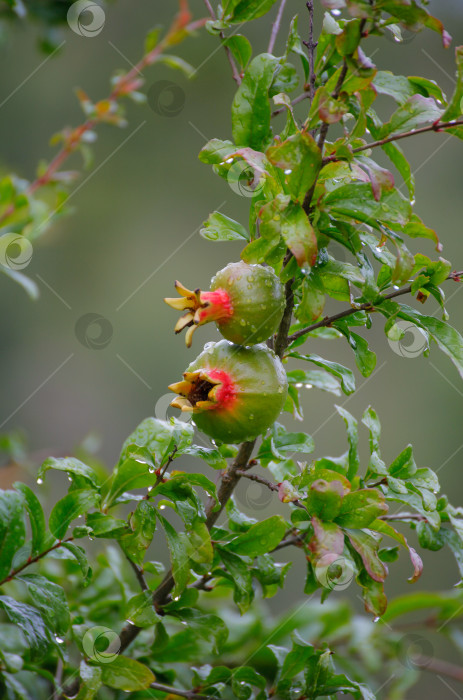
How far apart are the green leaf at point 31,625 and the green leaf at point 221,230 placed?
0.47 m

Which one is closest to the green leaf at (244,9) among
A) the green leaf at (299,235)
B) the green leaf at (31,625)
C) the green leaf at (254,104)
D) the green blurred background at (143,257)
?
the green leaf at (254,104)

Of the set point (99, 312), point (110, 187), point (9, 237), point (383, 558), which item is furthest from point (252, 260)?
point (110, 187)

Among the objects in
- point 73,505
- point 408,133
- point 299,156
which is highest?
point 408,133

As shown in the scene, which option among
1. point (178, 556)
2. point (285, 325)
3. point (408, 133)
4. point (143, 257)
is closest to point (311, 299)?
point (285, 325)

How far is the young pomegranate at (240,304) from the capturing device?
0.68 metres

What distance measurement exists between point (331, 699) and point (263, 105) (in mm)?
709

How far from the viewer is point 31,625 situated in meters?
0.74

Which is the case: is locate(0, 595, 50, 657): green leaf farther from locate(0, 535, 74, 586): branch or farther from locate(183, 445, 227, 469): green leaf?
locate(183, 445, 227, 469): green leaf

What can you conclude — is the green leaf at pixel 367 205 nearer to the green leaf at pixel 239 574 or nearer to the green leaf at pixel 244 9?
the green leaf at pixel 244 9

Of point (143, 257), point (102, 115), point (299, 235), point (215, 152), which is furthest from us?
point (143, 257)

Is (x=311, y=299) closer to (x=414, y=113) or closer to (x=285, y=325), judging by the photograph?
(x=285, y=325)

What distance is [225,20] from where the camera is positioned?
0.77 meters

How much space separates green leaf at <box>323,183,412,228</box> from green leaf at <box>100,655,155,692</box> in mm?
555

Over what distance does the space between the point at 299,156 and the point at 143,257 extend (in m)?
2.41
